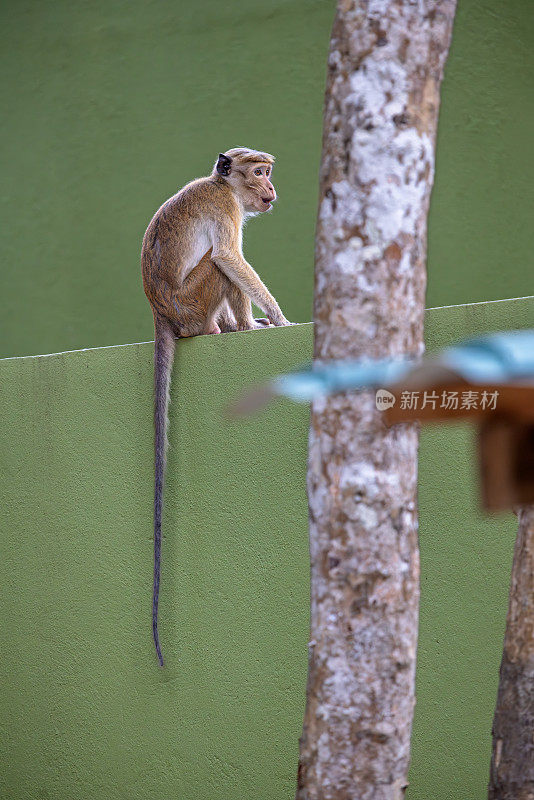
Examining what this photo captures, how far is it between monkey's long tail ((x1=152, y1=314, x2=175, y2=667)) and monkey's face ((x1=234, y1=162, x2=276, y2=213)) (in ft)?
2.60

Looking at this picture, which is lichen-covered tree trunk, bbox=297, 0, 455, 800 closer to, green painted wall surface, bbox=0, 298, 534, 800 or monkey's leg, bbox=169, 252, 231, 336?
green painted wall surface, bbox=0, 298, 534, 800

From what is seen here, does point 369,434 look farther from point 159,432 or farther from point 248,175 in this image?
point 248,175

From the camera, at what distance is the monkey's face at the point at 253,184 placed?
3.88m

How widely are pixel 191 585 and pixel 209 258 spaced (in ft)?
4.23

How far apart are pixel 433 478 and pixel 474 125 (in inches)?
129

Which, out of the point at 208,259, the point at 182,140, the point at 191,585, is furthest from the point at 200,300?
the point at 182,140

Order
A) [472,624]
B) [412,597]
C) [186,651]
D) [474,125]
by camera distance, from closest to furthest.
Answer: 1. [412,597]
2. [472,624]
3. [186,651]
4. [474,125]

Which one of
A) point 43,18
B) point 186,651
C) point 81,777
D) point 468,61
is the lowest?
point 81,777

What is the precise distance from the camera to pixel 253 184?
3.88 metres

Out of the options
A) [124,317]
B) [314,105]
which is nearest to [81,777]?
[124,317]

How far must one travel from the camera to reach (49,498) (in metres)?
3.79

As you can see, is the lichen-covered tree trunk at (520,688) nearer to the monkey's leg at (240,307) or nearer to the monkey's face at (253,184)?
the monkey's leg at (240,307)

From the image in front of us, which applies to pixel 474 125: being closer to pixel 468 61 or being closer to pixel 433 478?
pixel 468 61

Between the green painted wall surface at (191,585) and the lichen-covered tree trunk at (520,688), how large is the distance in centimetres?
96
